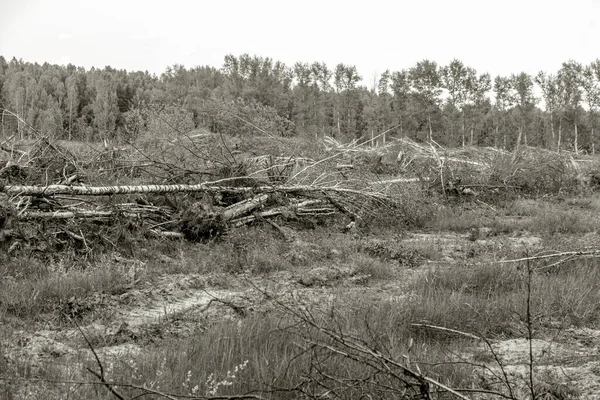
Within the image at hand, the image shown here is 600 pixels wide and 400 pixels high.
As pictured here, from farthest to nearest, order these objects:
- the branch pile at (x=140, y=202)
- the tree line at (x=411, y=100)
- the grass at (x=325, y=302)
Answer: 1. the tree line at (x=411, y=100)
2. the branch pile at (x=140, y=202)
3. the grass at (x=325, y=302)

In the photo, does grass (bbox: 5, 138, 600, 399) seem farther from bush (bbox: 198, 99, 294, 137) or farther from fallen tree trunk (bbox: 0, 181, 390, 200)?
bush (bbox: 198, 99, 294, 137)

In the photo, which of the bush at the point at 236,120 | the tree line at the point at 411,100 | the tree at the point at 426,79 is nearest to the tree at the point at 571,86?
the tree line at the point at 411,100

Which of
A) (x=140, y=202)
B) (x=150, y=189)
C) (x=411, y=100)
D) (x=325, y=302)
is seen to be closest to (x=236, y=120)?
(x=140, y=202)

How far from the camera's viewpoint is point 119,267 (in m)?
6.46

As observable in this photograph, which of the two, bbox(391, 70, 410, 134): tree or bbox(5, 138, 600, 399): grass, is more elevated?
bbox(391, 70, 410, 134): tree

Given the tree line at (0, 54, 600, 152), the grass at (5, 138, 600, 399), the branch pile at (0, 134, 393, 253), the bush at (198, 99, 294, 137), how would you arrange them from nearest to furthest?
the grass at (5, 138, 600, 399) → the branch pile at (0, 134, 393, 253) → the bush at (198, 99, 294, 137) → the tree line at (0, 54, 600, 152)

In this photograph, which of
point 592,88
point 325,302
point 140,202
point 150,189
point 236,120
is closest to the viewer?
point 325,302

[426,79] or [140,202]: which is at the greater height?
[426,79]

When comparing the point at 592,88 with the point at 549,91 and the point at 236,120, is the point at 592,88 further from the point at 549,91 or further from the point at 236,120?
the point at 236,120

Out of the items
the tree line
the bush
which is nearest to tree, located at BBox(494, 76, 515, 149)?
the tree line

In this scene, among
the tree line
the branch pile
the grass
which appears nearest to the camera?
the grass

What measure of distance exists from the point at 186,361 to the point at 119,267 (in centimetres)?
338

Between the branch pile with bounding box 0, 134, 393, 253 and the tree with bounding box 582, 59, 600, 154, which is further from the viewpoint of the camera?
the tree with bounding box 582, 59, 600, 154

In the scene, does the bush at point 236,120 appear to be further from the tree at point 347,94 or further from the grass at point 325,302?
the tree at point 347,94
